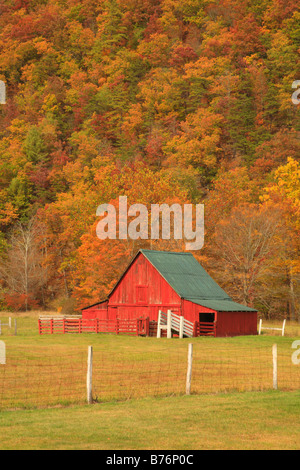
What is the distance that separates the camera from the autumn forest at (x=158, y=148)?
2763 inches

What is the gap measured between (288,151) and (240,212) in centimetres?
3396

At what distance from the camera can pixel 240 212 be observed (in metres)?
69.9

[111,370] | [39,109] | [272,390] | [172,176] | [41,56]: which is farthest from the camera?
[41,56]

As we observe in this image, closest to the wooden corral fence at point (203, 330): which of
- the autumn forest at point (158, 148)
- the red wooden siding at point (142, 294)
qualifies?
the red wooden siding at point (142, 294)

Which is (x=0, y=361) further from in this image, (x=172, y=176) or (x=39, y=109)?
(x=39, y=109)

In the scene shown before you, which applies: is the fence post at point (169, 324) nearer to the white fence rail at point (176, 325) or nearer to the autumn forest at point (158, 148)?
the white fence rail at point (176, 325)

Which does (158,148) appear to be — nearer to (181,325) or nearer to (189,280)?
(189,280)

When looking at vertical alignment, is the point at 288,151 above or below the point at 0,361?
above

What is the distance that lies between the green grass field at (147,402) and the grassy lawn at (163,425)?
0.06 ft

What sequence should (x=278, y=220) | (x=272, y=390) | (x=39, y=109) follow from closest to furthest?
1. (x=272, y=390)
2. (x=278, y=220)
3. (x=39, y=109)

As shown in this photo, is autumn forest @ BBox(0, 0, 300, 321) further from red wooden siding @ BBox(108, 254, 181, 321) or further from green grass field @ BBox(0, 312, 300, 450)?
green grass field @ BBox(0, 312, 300, 450)

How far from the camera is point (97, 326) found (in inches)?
2068

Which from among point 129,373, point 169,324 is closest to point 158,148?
point 169,324

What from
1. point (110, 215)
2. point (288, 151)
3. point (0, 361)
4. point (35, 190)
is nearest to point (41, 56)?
point (35, 190)
